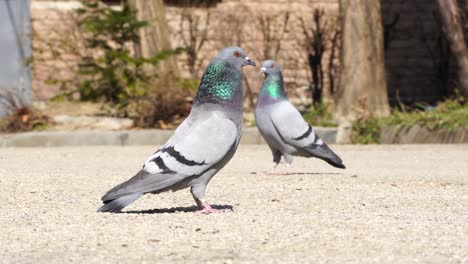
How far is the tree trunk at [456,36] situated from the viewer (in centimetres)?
1531

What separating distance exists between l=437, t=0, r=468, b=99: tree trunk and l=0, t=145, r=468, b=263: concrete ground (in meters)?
5.91

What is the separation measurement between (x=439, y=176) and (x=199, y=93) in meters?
3.66

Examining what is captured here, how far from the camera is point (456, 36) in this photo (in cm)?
1540

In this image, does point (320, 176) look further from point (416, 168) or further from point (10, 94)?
point (10, 94)

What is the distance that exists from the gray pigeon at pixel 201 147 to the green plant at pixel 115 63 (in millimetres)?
9162

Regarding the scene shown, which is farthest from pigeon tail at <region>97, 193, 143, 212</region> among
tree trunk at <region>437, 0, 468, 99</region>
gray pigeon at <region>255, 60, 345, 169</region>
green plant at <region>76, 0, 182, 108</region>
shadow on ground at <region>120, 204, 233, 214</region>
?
tree trunk at <region>437, 0, 468, 99</region>

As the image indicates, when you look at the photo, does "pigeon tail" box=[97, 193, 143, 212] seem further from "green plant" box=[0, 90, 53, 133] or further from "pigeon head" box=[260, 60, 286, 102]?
"green plant" box=[0, 90, 53, 133]

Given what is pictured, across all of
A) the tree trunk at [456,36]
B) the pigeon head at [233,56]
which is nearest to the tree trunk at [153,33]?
the tree trunk at [456,36]

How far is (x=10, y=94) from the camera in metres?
14.5

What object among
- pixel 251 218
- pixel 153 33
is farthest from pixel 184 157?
pixel 153 33

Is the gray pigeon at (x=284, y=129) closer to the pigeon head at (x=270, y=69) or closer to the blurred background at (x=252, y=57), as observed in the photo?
the pigeon head at (x=270, y=69)

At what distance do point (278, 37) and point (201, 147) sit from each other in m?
13.4

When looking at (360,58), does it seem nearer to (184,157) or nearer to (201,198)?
(201,198)

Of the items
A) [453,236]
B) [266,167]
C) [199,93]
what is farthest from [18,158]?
[453,236]
